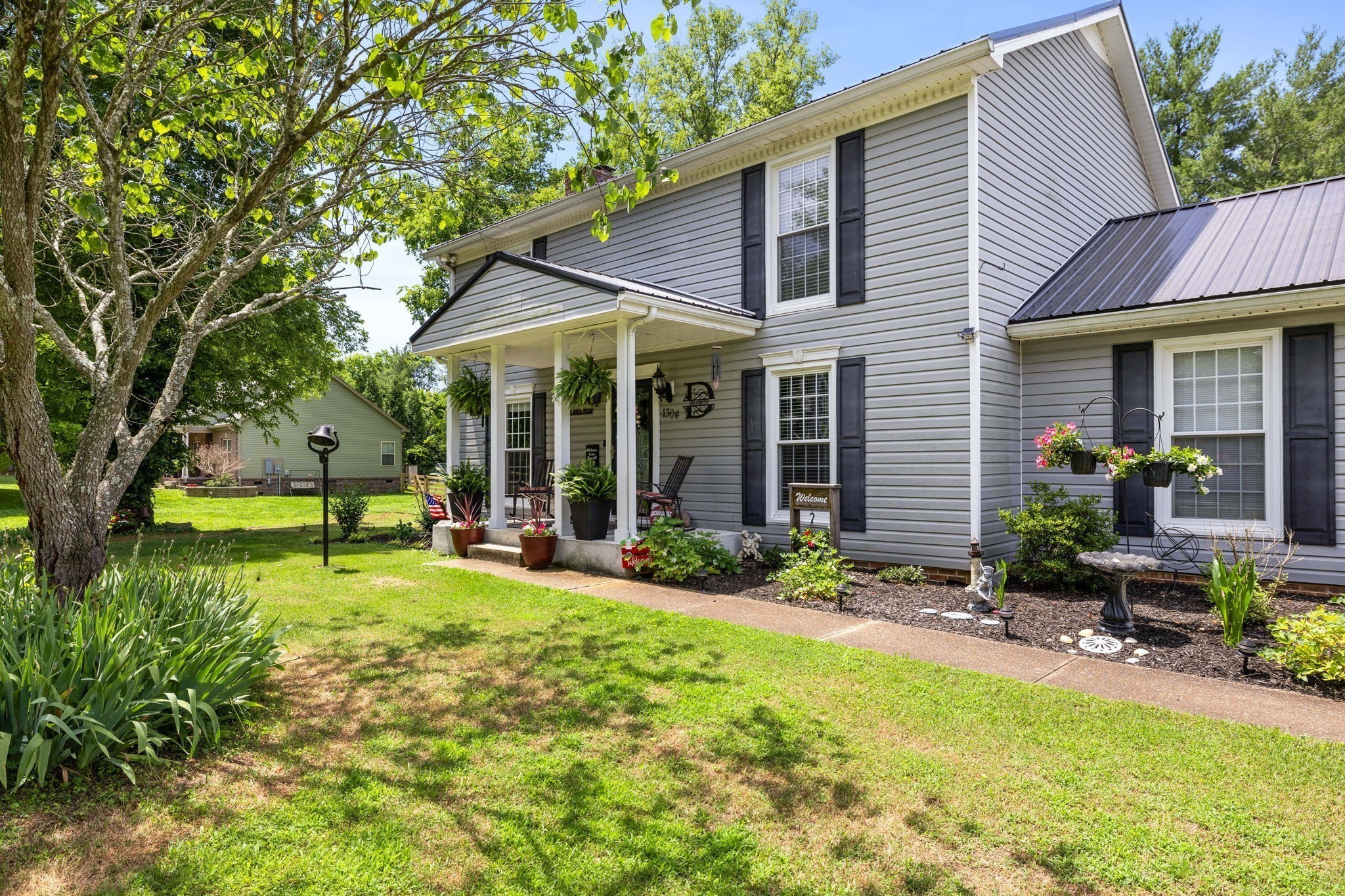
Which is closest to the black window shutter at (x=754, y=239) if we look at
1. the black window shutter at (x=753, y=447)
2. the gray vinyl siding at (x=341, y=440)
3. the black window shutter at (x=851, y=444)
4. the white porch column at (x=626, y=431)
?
the black window shutter at (x=753, y=447)

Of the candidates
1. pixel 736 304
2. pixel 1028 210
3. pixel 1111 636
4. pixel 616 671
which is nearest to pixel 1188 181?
pixel 1028 210

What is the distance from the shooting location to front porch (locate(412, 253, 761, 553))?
7949 mm

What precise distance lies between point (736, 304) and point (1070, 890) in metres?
7.90

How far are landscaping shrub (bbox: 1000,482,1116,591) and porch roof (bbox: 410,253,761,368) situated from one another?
13.0ft

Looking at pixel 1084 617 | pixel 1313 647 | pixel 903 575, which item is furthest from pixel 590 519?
pixel 1313 647

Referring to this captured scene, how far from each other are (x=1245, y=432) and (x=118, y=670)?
9055mm

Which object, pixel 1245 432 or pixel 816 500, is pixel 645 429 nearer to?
pixel 816 500

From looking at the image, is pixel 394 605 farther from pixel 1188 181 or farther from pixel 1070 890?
pixel 1188 181

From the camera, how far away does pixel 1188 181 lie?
1845 centimetres

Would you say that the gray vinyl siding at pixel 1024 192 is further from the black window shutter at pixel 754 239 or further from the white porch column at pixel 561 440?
the white porch column at pixel 561 440

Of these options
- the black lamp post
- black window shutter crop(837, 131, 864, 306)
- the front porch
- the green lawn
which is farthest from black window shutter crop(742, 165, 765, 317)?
the green lawn

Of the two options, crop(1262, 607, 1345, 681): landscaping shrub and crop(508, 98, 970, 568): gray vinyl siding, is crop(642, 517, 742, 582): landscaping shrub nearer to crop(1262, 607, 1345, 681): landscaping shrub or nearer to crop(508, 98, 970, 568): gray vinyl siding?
crop(508, 98, 970, 568): gray vinyl siding

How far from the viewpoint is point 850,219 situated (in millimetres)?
8273

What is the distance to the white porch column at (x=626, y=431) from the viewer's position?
780 cm
